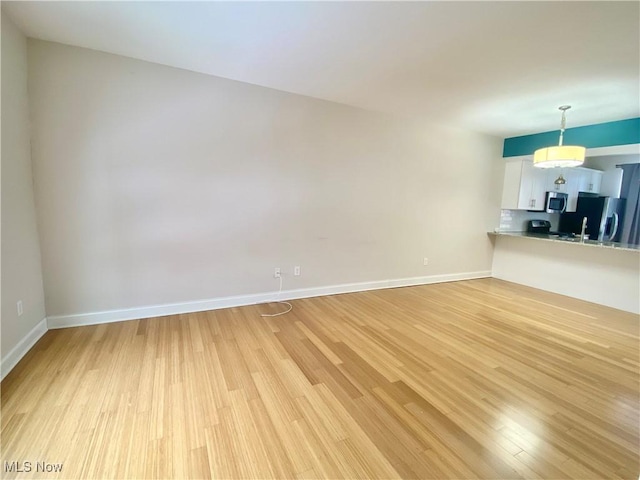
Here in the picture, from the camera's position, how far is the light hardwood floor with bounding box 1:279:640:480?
1.46 metres

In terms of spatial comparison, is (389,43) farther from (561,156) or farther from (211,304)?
(211,304)

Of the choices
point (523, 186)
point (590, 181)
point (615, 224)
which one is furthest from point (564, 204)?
point (523, 186)

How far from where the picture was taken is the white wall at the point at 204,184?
8.78 ft

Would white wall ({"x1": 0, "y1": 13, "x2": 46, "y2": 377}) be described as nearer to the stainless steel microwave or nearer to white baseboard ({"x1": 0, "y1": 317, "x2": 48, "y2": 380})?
white baseboard ({"x1": 0, "y1": 317, "x2": 48, "y2": 380})

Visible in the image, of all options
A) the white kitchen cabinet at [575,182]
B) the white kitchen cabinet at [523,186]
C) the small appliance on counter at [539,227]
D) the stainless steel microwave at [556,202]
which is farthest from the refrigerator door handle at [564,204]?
the white kitchen cabinet at [523,186]

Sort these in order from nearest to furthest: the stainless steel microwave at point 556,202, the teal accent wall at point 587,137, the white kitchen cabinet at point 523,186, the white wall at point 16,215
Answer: the white wall at point 16,215
the teal accent wall at point 587,137
the white kitchen cabinet at point 523,186
the stainless steel microwave at point 556,202

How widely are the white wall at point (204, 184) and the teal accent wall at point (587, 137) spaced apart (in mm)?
1362

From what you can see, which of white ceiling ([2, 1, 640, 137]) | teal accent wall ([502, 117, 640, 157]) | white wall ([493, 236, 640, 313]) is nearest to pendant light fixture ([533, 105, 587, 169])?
white ceiling ([2, 1, 640, 137])

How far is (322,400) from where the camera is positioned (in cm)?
191

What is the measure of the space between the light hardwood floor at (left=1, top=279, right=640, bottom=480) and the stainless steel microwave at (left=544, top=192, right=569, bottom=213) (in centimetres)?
286

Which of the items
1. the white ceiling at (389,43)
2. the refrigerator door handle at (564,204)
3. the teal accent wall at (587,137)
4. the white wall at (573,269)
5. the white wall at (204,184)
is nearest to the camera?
the white ceiling at (389,43)

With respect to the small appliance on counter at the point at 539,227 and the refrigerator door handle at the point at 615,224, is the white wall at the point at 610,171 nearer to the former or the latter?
the refrigerator door handle at the point at 615,224

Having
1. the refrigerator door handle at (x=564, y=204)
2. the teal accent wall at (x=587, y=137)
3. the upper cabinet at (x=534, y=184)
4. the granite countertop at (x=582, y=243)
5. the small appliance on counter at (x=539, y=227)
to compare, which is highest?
the teal accent wall at (x=587, y=137)

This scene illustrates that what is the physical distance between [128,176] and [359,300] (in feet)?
10.2
